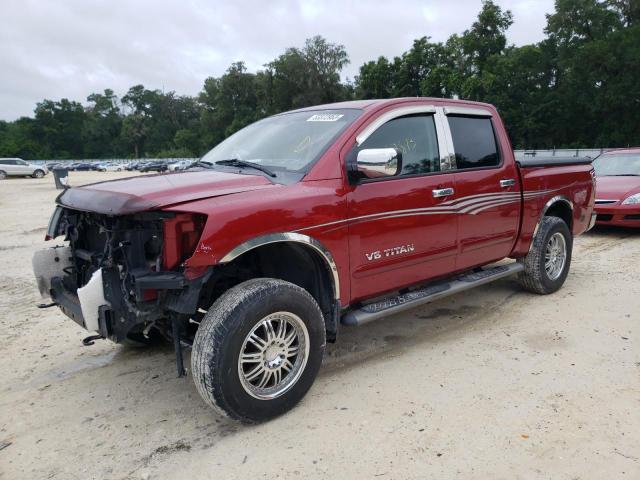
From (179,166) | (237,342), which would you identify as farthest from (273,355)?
(179,166)

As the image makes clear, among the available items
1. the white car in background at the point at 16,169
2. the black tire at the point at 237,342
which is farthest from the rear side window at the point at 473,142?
the white car in background at the point at 16,169

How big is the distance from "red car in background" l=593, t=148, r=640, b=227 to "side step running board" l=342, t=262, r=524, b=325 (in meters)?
4.50

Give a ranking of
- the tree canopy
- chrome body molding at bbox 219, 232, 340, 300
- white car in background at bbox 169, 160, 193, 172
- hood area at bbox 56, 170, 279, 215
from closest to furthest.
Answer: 1. hood area at bbox 56, 170, 279, 215
2. chrome body molding at bbox 219, 232, 340, 300
3. white car in background at bbox 169, 160, 193, 172
4. the tree canopy

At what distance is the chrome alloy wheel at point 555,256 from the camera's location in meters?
5.39

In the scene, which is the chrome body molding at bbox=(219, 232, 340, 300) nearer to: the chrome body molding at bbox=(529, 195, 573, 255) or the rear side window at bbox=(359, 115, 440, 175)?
the rear side window at bbox=(359, 115, 440, 175)

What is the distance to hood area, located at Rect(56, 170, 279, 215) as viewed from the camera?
9.00 feet

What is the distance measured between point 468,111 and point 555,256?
204cm

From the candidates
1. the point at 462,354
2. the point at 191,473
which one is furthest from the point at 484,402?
the point at 191,473

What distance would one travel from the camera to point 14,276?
22.2 ft

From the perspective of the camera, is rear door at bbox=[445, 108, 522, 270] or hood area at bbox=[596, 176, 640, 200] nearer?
rear door at bbox=[445, 108, 522, 270]

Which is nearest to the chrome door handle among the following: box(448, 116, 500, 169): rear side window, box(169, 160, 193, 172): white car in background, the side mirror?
box(448, 116, 500, 169): rear side window

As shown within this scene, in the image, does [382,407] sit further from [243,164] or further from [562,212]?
[562,212]

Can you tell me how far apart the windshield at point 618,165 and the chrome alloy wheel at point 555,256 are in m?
4.80

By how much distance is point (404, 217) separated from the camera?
146 inches
